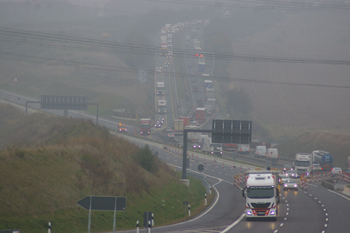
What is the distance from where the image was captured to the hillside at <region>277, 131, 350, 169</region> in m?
75.0

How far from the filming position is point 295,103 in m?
127

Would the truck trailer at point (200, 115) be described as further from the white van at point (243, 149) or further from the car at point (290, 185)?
the car at point (290, 185)

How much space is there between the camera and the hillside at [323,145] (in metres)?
75.0

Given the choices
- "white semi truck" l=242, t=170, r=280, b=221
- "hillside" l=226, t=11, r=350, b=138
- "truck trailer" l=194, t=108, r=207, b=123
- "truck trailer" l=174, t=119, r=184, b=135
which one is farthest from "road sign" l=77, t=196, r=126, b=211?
"hillside" l=226, t=11, r=350, b=138

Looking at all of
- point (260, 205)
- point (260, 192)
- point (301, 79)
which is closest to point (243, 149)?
point (260, 192)

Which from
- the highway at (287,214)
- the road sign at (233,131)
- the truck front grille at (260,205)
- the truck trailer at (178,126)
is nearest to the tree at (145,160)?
the highway at (287,214)

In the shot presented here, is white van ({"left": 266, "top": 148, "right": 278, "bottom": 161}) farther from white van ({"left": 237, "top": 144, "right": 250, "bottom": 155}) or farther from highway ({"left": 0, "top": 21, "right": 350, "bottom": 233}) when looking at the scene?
highway ({"left": 0, "top": 21, "right": 350, "bottom": 233})

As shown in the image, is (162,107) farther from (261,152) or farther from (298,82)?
(298,82)

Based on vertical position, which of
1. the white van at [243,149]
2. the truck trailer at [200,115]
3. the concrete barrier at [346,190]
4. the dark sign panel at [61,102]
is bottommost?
the white van at [243,149]

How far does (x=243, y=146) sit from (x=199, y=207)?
4932cm

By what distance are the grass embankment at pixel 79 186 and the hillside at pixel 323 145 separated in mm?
41240

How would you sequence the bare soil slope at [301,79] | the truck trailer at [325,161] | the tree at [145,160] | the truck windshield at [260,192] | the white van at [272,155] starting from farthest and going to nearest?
the bare soil slope at [301,79] → the white van at [272,155] → the truck trailer at [325,161] → the tree at [145,160] → the truck windshield at [260,192]

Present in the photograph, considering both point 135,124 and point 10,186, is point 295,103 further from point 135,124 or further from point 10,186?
point 10,186

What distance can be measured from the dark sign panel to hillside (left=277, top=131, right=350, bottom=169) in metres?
44.9
